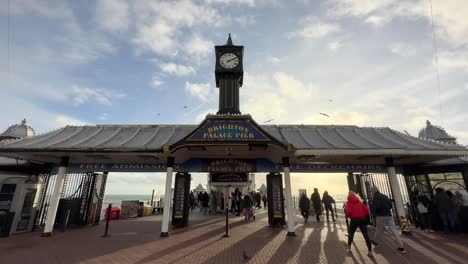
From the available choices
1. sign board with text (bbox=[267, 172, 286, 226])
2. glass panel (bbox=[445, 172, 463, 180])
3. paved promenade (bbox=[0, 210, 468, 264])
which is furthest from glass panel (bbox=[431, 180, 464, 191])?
sign board with text (bbox=[267, 172, 286, 226])

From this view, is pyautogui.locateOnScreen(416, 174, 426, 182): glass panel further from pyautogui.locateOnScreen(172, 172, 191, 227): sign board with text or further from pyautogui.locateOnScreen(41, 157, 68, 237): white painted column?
pyautogui.locateOnScreen(41, 157, 68, 237): white painted column

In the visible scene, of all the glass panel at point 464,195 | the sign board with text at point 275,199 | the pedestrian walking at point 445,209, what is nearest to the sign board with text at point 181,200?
the sign board with text at point 275,199

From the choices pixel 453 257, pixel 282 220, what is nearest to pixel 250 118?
pixel 282 220

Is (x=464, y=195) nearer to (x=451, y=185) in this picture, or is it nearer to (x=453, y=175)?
(x=451, y=185)

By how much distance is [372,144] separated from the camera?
35.4ft

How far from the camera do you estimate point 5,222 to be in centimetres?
1035

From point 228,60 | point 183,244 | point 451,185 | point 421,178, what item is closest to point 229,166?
point 183,244

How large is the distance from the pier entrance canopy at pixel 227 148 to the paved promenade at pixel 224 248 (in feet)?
4.50

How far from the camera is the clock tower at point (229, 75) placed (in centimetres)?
1541

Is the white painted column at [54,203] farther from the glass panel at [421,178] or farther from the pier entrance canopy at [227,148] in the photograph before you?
the glass panel at [421,178]

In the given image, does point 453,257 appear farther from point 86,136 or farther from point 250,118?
point 86,136

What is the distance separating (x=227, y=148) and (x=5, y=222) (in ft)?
37.4

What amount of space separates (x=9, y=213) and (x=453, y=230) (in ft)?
71.5

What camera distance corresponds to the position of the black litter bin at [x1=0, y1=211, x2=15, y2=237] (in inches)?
402
